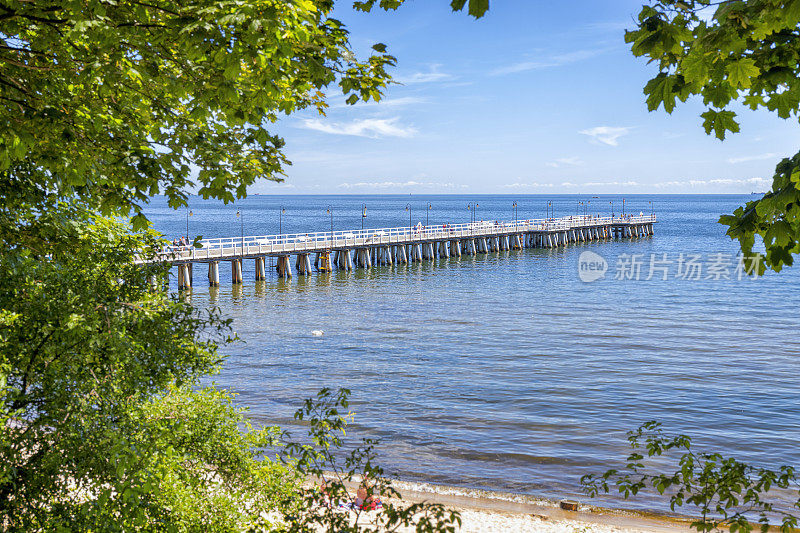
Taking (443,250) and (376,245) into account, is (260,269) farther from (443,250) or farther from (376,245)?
(443,250)

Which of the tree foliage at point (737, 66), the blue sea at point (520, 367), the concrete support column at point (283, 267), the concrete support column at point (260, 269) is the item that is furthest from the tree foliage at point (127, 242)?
the concrete support column at point (283, 267)

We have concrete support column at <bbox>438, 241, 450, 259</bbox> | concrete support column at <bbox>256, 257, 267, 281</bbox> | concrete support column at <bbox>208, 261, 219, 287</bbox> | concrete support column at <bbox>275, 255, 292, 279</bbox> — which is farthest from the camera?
concrete support column at <bbox>438, 241, 450, 259</bbox>

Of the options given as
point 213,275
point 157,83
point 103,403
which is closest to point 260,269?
point 213,275

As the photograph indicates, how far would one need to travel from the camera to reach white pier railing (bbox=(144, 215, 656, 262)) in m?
41.2

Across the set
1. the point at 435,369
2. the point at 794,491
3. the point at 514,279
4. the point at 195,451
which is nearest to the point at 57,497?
the point at 195,451

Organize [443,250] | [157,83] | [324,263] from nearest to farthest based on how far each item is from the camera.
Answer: [157,83] < [324,263] < [443,250]

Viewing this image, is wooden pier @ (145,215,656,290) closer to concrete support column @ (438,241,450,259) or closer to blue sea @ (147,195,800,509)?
concrete support column @ (438,241,450,259)

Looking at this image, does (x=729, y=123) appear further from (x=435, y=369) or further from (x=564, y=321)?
(x=564, y=321)

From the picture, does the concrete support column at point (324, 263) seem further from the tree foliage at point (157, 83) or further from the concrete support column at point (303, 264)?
the tree foliage at point (157, 83)

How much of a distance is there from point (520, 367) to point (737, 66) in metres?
21.6

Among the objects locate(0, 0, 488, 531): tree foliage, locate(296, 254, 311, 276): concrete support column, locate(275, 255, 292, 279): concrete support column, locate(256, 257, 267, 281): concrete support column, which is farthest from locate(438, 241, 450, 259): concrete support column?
locate(0, 0, 488, 531): tree foliage

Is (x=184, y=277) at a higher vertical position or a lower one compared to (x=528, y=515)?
higher

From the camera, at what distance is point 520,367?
23.6m

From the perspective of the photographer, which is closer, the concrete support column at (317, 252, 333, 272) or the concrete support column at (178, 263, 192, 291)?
the concrete support column at (178, 263, 192, 291)
